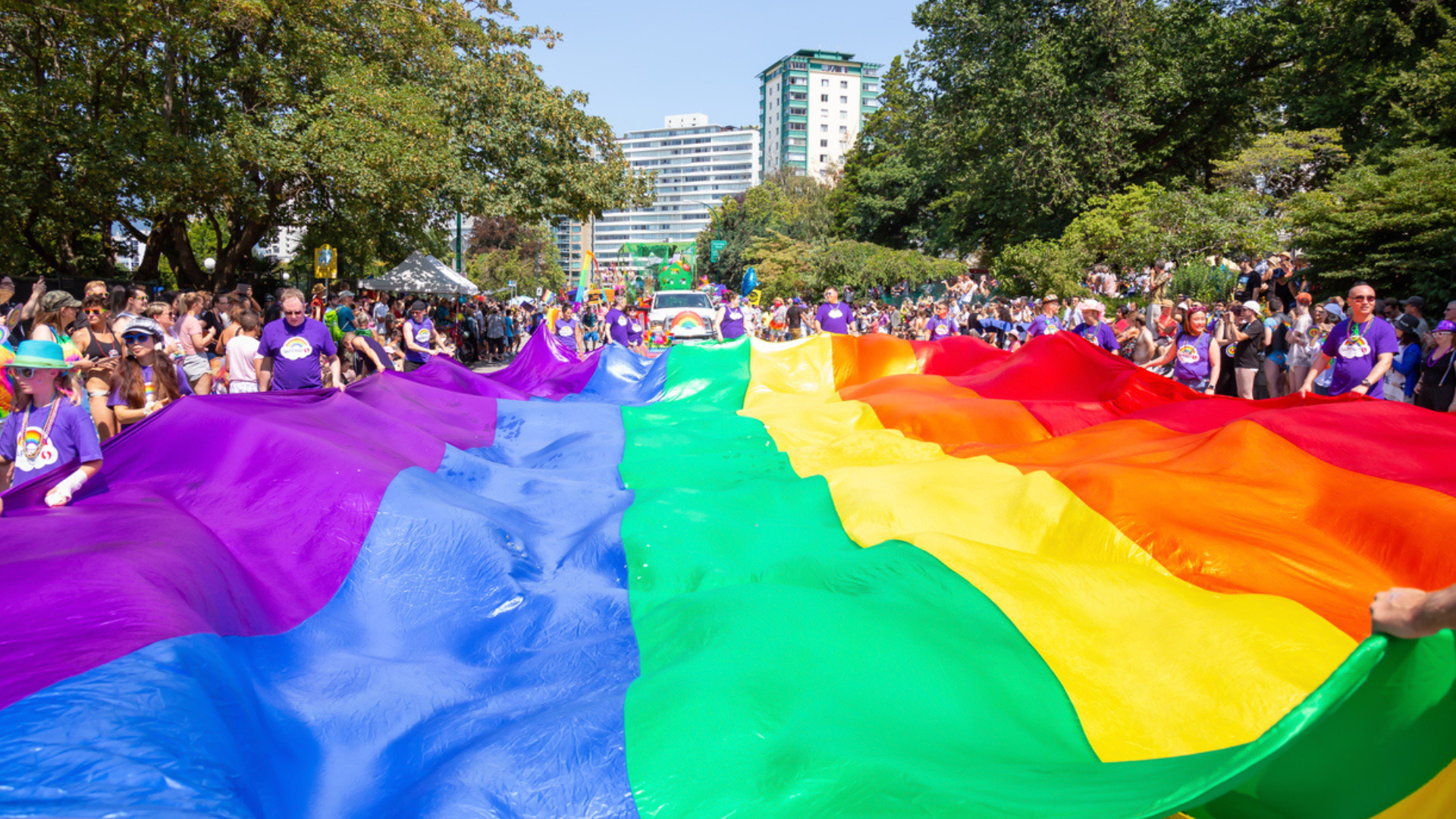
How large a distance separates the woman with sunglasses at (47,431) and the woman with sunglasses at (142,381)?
1377 millimetres

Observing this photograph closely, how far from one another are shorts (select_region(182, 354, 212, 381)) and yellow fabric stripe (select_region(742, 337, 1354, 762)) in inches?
217

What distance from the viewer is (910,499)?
476 centimetres

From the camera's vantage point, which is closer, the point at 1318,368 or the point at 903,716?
the point at 903,716

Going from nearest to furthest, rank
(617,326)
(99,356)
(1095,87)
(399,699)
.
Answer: (399,699)
(99,356)
(617,326)
(1095,87)

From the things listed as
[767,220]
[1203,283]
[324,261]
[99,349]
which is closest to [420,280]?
[324,261]

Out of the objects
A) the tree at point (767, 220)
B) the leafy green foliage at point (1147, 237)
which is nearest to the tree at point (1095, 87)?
the leafy green foliage at point (1147, 237)

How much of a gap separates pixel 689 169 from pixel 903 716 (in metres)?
191

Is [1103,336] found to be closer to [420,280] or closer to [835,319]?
[835,319]

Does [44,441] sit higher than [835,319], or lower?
lower

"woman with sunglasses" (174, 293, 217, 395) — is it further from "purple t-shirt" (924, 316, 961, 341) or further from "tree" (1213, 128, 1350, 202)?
"tree" (1213, 128, 1350, 202)

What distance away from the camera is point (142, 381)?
5324 mm

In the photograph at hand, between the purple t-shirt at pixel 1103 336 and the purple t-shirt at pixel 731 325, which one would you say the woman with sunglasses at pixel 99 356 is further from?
the purple t-shirt at pixel 731 325

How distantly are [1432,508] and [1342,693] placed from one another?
2.80m

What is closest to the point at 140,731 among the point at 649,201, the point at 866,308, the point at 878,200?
the point at 649,201
